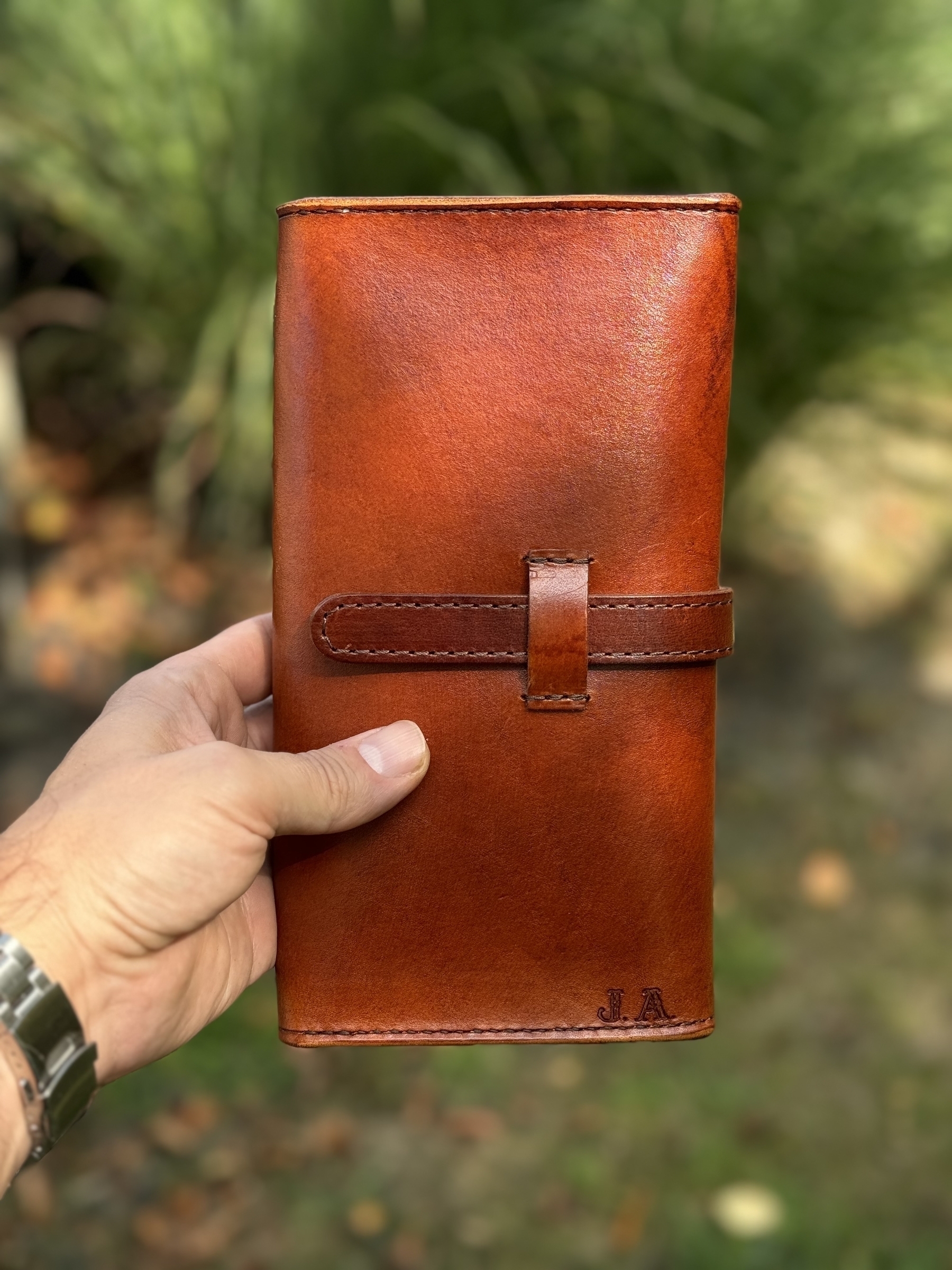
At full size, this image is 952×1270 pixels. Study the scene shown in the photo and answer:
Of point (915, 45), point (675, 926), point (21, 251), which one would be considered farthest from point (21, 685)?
point (915, 45)

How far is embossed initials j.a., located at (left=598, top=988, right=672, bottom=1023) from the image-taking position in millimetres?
1492

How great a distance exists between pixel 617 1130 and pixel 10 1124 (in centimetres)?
192

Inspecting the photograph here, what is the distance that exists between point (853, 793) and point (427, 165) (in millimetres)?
2234

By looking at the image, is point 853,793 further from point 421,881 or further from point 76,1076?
point 76,1076

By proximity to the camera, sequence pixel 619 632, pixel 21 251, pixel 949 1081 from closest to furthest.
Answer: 1. pixel 619 632
2. pixel 949 1081
3. pixel 21 251

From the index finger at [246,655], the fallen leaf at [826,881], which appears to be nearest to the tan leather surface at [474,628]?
the index finger at [246,655]

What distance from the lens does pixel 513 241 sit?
141 cm

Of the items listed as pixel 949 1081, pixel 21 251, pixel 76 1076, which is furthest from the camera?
pixel 21 251

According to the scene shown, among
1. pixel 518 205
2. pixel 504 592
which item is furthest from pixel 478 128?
pixel 504 592

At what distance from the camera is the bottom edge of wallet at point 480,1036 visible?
1.48 meters

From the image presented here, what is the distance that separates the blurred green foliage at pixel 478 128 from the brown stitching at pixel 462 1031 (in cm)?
212

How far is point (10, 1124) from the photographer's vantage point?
1.27 m

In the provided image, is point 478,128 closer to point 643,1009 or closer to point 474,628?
point 474,628

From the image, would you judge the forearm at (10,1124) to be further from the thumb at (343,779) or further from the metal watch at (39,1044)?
the thumb at (343,779)
